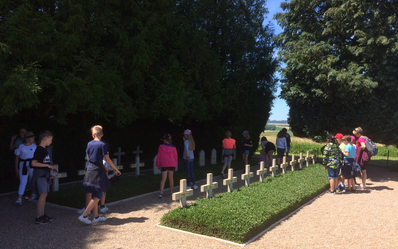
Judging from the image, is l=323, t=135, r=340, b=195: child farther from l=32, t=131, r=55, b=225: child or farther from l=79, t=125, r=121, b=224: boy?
l=32, t=131, r=55, b=225: child

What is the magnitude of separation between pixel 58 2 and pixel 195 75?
570 cm

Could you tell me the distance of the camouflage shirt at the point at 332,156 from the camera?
8820mm

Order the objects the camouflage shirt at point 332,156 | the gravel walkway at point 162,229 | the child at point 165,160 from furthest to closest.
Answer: the camouflage shirt at point 332,156 → the child at point 165,160 → the gravel walkway at point 162,229

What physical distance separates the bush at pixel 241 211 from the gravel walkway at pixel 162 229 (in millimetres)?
184

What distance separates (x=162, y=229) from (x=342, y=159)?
20.2 feet

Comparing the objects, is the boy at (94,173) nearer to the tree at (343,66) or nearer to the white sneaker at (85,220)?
the white sneaker at (85,220)

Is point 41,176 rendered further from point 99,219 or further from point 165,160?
point 165,160

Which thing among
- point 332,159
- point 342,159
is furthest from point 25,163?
point 342,159

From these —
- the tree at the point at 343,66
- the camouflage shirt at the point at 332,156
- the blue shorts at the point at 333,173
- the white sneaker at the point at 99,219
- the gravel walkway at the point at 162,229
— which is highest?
the tree at the point at 343,66

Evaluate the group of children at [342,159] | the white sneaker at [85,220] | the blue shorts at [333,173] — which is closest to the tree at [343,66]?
the group of children at [342,159]

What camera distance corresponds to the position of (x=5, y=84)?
253 inches

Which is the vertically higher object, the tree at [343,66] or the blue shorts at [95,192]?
the tree at [343,66]

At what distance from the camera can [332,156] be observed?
29.2ft

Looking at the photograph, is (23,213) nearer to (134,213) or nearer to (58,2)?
(134,213)
